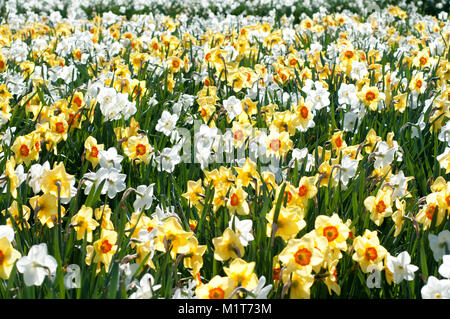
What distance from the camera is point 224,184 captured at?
6.54 feet

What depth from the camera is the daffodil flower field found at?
4.94 feet

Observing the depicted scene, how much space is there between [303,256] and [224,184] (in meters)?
0.59

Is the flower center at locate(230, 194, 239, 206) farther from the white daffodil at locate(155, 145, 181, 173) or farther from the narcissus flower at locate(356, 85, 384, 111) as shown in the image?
the narcissus flower at locate(356, 85, 384, 111)

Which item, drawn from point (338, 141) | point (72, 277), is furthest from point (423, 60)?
point (72, 277)

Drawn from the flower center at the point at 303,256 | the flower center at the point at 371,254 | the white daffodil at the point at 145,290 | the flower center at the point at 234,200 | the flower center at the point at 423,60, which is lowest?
the white daffodil at the point at 145,290

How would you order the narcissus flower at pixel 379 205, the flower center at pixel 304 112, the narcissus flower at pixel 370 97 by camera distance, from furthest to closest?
1. the narcissus flower at pixel 370 97
2. the flower center at pixel 304 112
3. the narcissus flower at pixel 379 205

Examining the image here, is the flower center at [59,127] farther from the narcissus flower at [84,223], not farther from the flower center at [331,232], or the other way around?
the flower center at [331,232]

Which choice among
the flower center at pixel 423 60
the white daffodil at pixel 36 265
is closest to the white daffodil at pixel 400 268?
the white daffodil at pixel 36 265

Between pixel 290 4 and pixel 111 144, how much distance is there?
301 inches

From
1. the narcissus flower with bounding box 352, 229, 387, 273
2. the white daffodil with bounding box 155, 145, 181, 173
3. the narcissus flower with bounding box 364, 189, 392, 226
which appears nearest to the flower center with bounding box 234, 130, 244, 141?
the white daffodil with bounding box 155, 145, 181, 173

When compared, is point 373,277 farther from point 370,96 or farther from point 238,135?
point 370,96

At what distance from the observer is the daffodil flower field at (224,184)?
151 cm
